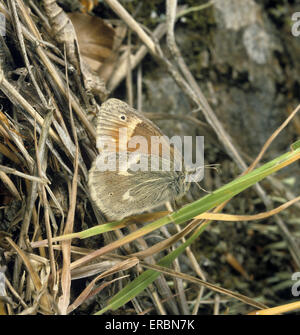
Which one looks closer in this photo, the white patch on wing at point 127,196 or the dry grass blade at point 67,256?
the dry grass blade at point 67,256

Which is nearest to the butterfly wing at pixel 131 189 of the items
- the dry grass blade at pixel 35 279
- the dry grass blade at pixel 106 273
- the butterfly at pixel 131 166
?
the butterfly at pixel 131 166

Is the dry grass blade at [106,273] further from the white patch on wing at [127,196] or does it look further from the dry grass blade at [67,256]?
the white patch on wing at [127,196]

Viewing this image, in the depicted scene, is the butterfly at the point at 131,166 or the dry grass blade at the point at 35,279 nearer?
the dry grass blade at the point at 35,279

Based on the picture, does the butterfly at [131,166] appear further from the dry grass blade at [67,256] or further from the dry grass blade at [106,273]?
the dry grass blade at [106,273]

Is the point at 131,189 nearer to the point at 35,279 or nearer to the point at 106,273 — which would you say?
the point at 106,273

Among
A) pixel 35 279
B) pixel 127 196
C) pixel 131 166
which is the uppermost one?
pixel 131 166

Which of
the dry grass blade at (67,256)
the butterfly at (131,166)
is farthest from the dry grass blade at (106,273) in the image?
the butterfly at (131,166)

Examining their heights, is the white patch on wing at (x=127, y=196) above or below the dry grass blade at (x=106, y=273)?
above

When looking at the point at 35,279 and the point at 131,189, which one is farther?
the point at 131,189

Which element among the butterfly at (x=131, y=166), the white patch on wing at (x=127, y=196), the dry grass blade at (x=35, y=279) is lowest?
the dry grass blade at (x=35, y=279)

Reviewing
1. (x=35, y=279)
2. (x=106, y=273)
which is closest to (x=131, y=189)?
(x=106, y=273)
